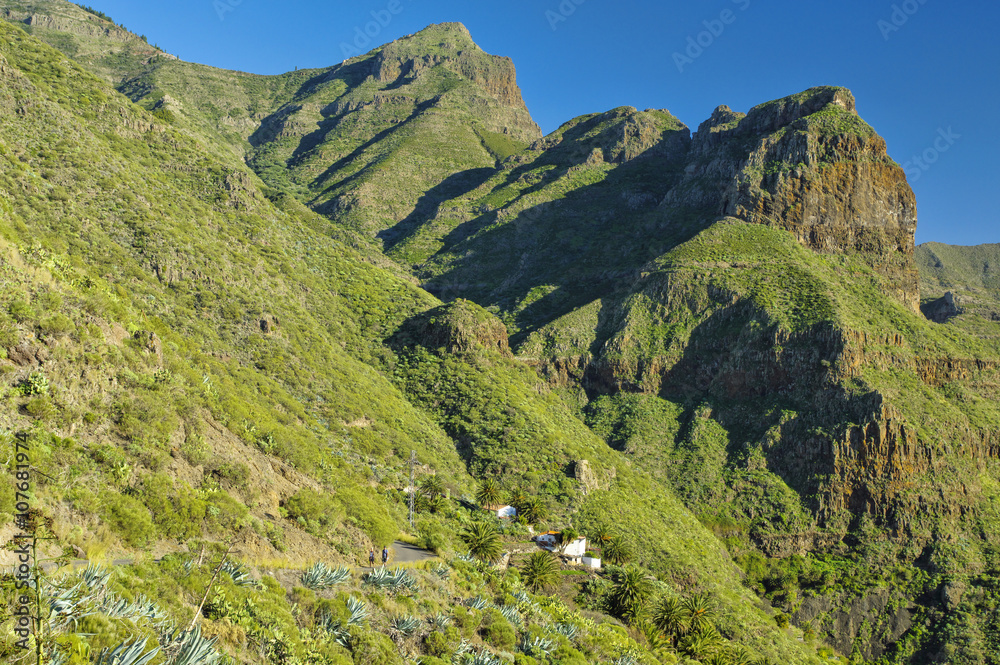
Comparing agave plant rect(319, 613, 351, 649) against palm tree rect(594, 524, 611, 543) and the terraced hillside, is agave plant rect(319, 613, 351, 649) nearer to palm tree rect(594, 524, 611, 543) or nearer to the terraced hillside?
the terraced hillside

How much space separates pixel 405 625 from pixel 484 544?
70.6 ft

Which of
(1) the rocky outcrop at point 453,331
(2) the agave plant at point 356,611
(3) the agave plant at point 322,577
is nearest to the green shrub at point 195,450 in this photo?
(3) the agave plant at point 322,577

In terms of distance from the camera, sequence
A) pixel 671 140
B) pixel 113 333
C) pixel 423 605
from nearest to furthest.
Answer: pixel 423 605
pixel 113 333
pixel 671 140

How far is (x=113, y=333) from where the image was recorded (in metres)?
25.2

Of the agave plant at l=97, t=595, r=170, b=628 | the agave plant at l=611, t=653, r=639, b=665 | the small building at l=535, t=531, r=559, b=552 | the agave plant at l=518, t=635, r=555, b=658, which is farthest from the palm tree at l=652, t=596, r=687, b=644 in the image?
the agave plant at l=97, t=595, r=170, b=628

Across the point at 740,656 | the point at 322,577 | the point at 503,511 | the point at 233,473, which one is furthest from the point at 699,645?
the point at 233,473

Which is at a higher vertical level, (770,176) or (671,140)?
(671,140)

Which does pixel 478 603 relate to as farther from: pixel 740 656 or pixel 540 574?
pixel 740 656

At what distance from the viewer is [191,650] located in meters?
11.6

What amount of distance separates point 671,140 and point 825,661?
12858 cm

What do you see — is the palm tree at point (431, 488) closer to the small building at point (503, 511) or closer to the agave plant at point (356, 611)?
the small building at point (503, 511)

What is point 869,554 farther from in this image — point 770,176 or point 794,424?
point 770,176

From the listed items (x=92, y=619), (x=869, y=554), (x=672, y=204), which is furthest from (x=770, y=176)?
(x=92, y=619)

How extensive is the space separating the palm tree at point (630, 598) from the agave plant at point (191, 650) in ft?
103
